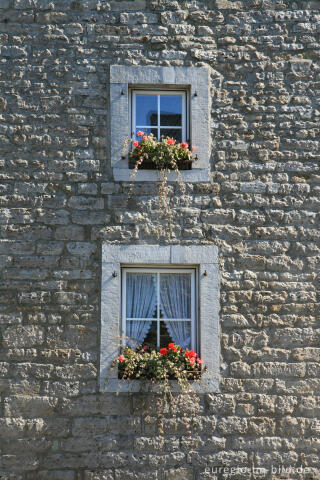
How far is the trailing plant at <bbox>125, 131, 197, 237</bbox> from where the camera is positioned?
607 centimetres

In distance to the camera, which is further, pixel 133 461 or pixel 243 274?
pixel 243 274

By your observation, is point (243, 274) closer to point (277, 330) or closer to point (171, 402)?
point (277, 330)

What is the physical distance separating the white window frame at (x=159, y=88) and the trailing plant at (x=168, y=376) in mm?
1699

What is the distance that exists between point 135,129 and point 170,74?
2.16ft

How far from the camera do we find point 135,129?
6336mm

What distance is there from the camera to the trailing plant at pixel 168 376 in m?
5.68

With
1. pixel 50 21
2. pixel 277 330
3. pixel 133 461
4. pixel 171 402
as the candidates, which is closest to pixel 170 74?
pixel 50 21

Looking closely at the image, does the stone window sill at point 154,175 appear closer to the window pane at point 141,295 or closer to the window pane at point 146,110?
the window pane at point 146,110

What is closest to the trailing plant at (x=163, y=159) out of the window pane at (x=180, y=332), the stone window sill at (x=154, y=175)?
the stone window sill at (x=154, y=175)

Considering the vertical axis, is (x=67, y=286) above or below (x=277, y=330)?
above

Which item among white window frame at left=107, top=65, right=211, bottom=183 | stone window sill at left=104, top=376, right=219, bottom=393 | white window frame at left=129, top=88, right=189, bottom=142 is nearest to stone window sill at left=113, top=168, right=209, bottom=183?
white window frame at left=107, top=65, right=211, bottom=183

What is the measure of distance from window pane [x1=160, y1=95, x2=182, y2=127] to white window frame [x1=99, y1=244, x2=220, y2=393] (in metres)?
1.34

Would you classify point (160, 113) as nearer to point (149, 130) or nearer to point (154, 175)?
point (149, 130)

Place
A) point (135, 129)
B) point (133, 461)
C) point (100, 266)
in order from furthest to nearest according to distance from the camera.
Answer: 1. point (135, 129)
2. point (100, 266)
3. point (133, 461)
